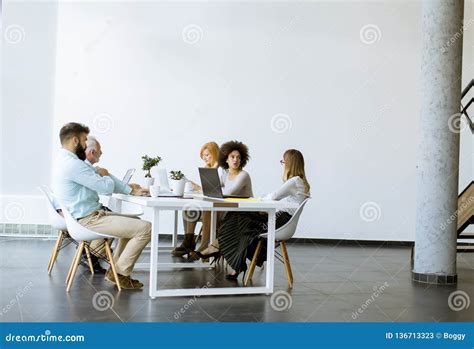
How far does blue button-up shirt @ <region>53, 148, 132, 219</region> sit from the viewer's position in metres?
4.83

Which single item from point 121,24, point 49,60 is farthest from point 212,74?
point 49,60

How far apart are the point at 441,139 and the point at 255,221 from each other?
81.7 inches

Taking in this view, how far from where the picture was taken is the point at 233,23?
916cm

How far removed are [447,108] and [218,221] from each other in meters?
2.77

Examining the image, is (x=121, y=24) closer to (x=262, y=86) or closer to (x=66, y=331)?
(x=262, y=86)

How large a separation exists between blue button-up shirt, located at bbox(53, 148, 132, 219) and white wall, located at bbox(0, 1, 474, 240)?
4080 millimetres

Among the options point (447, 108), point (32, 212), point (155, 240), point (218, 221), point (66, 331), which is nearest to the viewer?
point (66, 331)

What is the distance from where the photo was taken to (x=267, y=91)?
30.2ft

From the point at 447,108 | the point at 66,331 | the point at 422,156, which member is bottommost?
the point at 66,331

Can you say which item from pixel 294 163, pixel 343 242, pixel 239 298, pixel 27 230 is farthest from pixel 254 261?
pixel 27 230

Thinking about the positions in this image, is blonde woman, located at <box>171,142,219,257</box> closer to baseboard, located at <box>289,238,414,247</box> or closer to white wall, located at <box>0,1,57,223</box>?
baseboard, located at <box>289,238,414,247</box>

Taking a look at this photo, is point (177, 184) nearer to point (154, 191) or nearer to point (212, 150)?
point (154, 191)

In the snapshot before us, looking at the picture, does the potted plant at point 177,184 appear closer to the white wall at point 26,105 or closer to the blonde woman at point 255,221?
the blonde woman at point 255,221

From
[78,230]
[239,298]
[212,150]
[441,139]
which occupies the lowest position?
[239,298]
